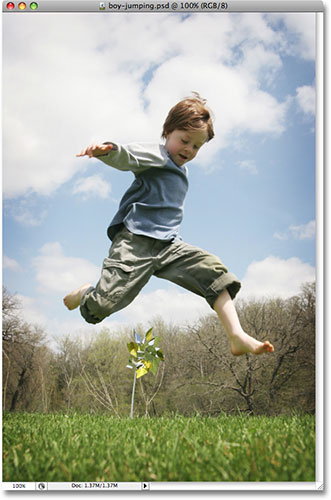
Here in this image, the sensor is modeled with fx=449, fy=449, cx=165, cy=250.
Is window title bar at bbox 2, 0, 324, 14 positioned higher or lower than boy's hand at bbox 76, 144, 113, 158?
higher

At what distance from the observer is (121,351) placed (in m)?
6.91

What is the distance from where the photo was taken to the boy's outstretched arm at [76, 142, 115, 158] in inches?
81.0

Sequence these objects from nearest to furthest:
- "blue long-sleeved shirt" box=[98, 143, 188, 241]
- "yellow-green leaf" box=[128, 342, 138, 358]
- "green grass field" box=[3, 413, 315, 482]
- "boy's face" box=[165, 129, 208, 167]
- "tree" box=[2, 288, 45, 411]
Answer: "green grass field" box=[3, 413, 315, 482], "blue long-sleeved shirt" box=[98, 143, 188, 241], "boy's face" box=[165, 129, 208, 167], "yellow-green leaf" box=[128, 342, 138, 358], "tree" box=[2, 288, 45, 411]

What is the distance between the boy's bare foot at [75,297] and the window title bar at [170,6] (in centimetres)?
140

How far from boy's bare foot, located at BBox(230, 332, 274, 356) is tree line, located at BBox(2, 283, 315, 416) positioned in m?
3.63

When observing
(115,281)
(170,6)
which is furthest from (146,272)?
(170,6)

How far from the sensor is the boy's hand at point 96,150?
2057 millimetres

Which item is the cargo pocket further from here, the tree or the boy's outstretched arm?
the tree

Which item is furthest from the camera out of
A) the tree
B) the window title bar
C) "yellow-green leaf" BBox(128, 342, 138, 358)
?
the tree

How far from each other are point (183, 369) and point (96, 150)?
676 cm

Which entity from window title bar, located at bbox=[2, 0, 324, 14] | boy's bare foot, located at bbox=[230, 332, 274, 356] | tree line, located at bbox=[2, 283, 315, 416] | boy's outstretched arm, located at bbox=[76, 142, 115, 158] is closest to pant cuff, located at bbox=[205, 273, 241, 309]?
boy's bare foot, located at bbox=[230, 332, 274, 356]

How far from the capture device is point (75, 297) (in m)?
2.40
